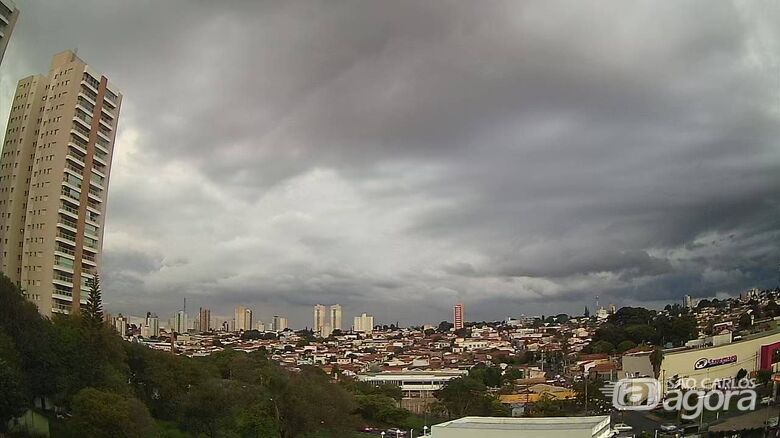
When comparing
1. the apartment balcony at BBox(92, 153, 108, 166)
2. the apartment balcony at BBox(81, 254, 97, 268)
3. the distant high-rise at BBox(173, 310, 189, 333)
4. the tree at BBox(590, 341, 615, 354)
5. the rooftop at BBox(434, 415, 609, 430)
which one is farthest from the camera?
the distant high-rise at BBox(173, 310, 189, 333)

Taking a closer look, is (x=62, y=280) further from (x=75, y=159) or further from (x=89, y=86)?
(x=89, y=86)

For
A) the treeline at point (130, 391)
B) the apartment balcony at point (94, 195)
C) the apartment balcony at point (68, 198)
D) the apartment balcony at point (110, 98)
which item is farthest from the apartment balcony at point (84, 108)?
the treeline at point (130, 391)

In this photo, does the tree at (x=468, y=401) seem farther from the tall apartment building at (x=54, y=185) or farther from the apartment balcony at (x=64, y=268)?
the apartment balcony at (x=64, y=268)

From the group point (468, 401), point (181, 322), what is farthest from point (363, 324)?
point (468, 401)

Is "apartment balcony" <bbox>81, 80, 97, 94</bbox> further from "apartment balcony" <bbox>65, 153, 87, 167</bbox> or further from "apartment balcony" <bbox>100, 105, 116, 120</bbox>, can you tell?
"apartment balcony" <bbox>65, 153, 87, 167</bbox>

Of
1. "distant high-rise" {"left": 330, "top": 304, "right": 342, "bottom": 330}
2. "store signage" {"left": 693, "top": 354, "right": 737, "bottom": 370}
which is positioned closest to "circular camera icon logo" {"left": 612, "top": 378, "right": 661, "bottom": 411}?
"store signage" {"left": 693, "top": 354, "right": 737, "bottom": 370}

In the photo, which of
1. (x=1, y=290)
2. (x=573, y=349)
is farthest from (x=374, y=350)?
(x=1, y=290)

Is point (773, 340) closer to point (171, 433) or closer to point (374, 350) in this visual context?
point (171, 433)
